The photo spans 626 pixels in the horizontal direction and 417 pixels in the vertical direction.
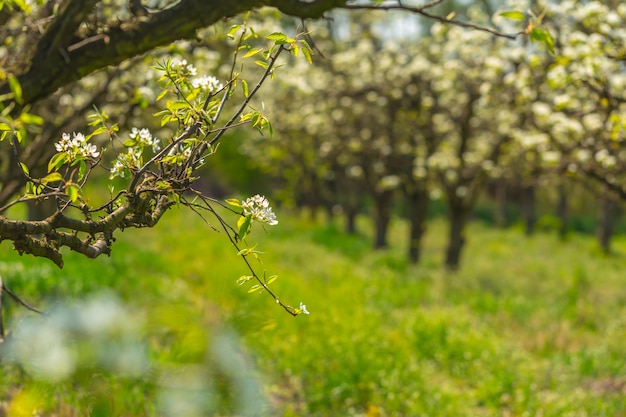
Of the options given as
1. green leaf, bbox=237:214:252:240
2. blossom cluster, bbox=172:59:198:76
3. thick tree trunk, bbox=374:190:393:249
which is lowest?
thick tree trunk, bbox=374:190:393:249

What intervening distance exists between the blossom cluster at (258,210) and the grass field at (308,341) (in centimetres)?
105

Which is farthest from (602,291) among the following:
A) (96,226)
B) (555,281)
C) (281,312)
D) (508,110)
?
(96,226)

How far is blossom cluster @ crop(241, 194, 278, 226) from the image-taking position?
3.01 m

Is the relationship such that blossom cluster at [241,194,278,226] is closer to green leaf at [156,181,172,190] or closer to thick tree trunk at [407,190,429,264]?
green leaf at [156,181,172,190]

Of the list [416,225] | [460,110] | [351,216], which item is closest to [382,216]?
[416,225]

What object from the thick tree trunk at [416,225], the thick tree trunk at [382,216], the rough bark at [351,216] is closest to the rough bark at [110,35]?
the thick tree trunk at [416,225]

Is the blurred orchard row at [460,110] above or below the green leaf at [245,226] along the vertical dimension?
below

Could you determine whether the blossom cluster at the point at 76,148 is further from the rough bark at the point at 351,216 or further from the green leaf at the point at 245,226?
the rough bark at the point at 351,216

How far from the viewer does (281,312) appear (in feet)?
31.5

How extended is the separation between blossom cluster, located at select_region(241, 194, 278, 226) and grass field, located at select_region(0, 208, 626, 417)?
3.43 feet

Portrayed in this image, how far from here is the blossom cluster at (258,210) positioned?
3010 millimetres

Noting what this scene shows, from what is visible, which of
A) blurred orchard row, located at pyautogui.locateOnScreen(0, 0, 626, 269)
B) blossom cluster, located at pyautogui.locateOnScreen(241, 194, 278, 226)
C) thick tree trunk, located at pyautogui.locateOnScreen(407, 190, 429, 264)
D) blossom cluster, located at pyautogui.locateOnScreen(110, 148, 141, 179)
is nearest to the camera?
blossom cluster, located at pyautogui.locateOnScreen(241, 194, 278, 226)

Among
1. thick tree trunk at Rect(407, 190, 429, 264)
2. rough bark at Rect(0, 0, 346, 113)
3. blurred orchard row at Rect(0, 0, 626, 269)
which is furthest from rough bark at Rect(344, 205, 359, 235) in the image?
rough bark at Rect(0, 0, 346, 113)

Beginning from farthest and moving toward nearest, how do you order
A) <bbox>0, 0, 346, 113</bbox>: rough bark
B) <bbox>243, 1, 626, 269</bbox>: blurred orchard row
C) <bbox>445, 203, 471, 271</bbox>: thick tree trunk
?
<bbox>445, 203, 471, 271</bbox>: thick tree trunk → <bbox>243, 1, 626, 269</bbox>: blurred orchard row → <bbox>0, 0, 346, 113</bbox>: rough bark
